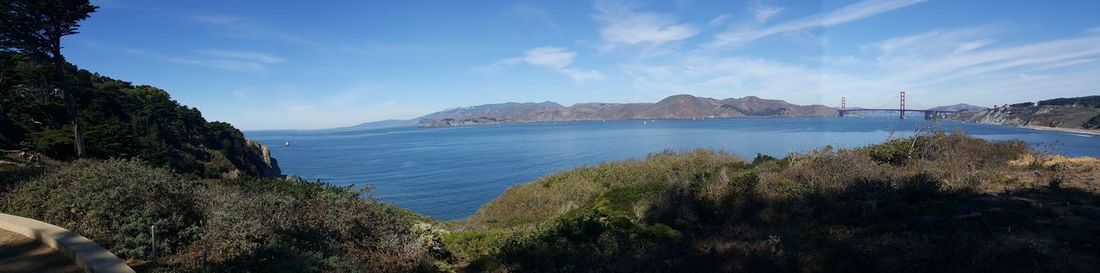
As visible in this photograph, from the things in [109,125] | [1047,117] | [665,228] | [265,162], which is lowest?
[265,162]

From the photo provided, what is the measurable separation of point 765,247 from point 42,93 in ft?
136

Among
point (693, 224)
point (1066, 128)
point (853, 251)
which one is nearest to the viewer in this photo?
point (853, 251)

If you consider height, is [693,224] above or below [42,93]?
below

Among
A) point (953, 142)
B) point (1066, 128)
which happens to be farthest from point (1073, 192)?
point (1066, 128)

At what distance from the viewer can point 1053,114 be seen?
405 ft

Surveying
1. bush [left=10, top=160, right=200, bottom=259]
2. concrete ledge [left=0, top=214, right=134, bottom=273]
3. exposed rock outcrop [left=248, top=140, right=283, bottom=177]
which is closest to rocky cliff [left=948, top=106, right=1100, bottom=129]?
exposed rock outcrop [left=248, top=140, right=283, bottom=177]

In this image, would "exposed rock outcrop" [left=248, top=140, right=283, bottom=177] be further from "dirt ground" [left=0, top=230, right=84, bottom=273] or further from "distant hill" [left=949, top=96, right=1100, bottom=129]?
"distant hill" [left=949, top=96, right=1100, bottom=129]

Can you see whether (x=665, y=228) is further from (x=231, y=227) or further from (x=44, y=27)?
(x=44, y=27)

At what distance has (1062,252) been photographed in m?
6.66

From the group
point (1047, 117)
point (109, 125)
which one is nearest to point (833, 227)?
point (109, 125)

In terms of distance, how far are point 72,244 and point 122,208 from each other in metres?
1.35

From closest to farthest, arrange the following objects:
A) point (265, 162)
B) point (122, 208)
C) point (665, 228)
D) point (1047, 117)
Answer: point (122, 208)
point (665, 228)
point (265, 162)
point (1047, 117)

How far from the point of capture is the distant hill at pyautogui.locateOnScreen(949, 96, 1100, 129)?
108 meters

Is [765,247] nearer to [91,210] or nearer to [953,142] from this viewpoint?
[91,210]
